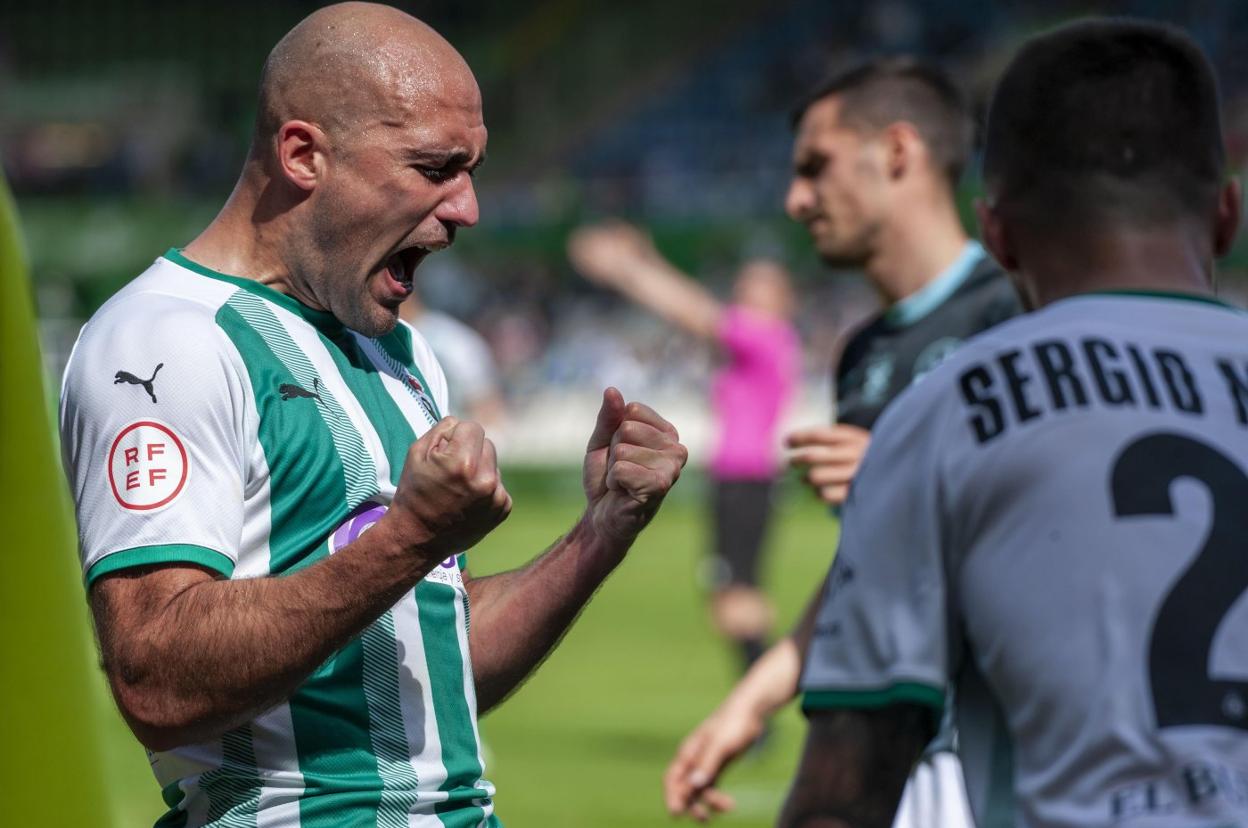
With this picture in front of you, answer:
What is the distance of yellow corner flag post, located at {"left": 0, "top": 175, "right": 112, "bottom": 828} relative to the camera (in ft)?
9.52

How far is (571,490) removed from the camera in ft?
73.6

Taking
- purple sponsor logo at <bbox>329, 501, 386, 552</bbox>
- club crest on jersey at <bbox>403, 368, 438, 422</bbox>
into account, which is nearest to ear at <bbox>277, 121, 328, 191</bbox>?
club crest on jersey at <bbox>403, 368, 438, 422</bbox>

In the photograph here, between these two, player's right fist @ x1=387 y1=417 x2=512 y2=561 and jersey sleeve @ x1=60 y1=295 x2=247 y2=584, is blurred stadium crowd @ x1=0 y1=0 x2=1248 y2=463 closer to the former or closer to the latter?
jersey sleeve @ x1=60 y1=295 x2=247 y2=584

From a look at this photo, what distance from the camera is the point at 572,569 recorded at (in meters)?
2.93

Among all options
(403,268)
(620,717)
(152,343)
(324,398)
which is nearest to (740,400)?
(620,717)

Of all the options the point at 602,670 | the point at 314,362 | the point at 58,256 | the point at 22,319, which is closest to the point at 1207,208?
the point at 314,362

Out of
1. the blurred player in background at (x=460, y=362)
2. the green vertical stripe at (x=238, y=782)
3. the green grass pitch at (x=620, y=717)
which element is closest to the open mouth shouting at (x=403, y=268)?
the green vertical stripe at (x=238, y=782)

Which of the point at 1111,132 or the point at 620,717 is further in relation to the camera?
the point at 620,717

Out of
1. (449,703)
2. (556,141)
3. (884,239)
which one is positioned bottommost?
(449,703)

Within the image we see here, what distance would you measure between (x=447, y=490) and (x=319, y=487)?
0.36m

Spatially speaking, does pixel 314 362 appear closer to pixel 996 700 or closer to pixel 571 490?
pixel 996 700

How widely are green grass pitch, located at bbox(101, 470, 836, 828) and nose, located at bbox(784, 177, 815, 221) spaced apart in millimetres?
2132

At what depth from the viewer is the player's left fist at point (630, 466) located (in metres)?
2.75

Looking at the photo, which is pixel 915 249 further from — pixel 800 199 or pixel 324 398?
pixel 324 398
